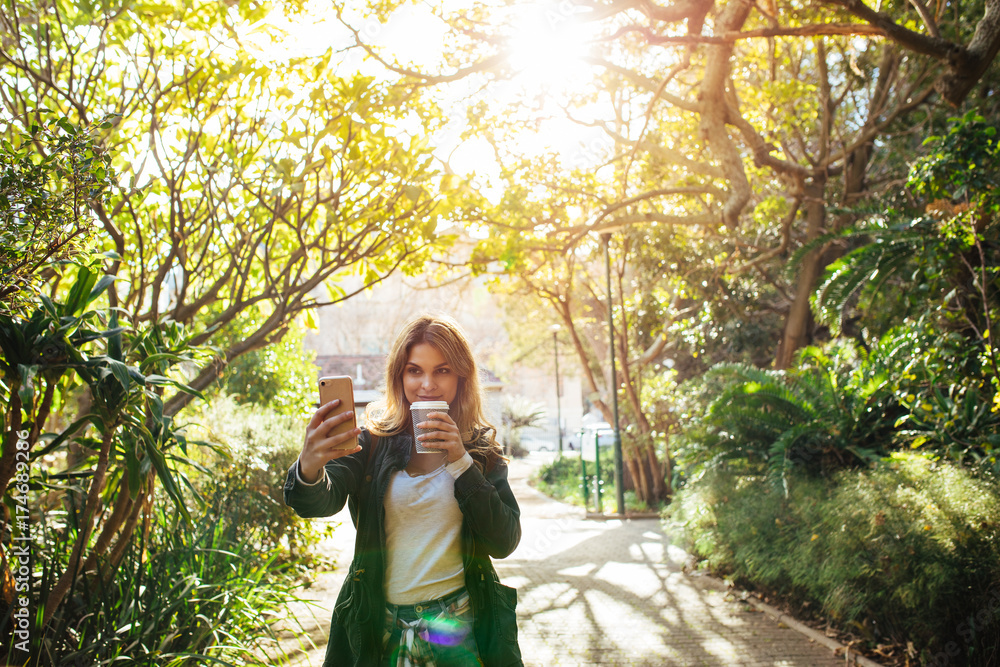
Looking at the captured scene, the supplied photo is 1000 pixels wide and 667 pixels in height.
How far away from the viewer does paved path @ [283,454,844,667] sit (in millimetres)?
4984

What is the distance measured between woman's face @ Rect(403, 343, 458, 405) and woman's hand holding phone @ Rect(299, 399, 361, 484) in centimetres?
40

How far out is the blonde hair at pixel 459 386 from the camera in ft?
7.88

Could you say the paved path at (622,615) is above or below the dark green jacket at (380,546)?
below

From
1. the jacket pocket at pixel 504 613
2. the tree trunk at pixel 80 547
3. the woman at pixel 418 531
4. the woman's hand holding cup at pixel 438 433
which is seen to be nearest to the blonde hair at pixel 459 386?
the woman at pixel 418 531

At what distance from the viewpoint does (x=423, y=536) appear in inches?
86.6

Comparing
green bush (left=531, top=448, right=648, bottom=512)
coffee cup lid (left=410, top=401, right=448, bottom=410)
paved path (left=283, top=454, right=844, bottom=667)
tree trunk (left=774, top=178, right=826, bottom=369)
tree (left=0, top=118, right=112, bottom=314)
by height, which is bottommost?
paved path (left=283, top=454, right=844, bottom=667)

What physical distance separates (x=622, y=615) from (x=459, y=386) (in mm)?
4520

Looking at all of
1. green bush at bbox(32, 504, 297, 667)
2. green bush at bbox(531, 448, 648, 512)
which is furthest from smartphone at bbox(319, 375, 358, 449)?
green bush at bbox(531, 448, 648, 512)

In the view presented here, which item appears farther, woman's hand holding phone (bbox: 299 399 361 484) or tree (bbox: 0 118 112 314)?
tree (bbox: 0 118 112 314)

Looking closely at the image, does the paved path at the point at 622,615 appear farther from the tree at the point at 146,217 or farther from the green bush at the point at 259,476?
the tree at the point at 146,217

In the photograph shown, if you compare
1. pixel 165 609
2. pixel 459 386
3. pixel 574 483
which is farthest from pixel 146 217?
pixel 574 483

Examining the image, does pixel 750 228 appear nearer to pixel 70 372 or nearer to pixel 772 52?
pixel 772 52

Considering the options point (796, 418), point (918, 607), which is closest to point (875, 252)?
point (796, 418)

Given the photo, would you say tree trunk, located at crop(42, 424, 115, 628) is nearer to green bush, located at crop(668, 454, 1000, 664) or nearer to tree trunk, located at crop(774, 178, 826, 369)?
green bush, located at crop(668, 454, 1000, 664)
